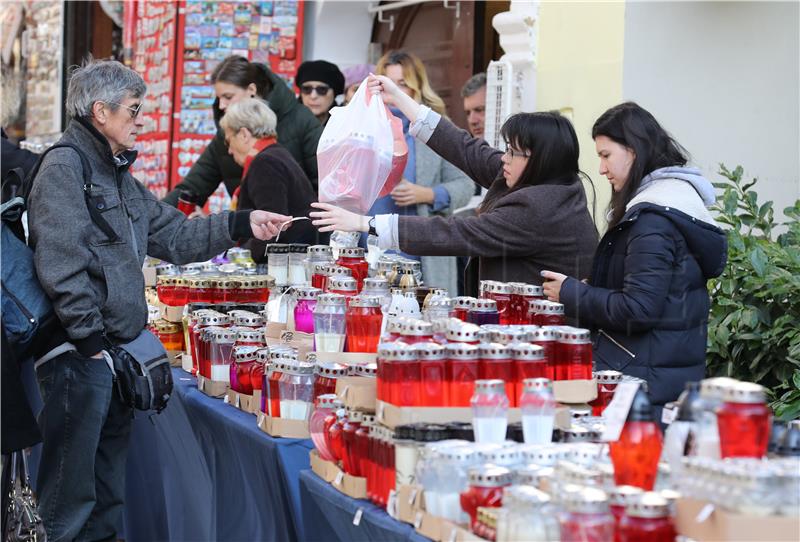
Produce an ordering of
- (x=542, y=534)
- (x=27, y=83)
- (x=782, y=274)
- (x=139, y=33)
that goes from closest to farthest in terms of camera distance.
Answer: (x=542, y=534) < (x=782, y=274) < (x=139, y=33) < (x=27, y=83)

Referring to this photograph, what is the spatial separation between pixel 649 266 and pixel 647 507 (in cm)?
139

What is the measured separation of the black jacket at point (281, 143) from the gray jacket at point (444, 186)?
2.32ft

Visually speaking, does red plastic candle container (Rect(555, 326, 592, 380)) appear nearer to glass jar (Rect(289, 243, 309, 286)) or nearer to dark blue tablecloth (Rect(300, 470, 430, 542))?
dark blue tablecloth (Rect(300, 470, 430, 542))

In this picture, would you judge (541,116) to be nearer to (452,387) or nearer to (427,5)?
(452,387)

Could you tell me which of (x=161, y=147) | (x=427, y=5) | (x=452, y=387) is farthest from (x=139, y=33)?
(x=452, y=387)

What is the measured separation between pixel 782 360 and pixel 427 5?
182 inches

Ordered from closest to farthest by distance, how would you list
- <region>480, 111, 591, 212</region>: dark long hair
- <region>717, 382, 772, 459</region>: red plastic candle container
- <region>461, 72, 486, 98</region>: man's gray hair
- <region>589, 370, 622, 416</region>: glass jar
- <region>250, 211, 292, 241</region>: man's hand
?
<region>717, 382, 772, 459</region>: red plastic candle container
<region>589, 370, 622, 416</region>: glass jar
<region>480, 111, 591, 212</region>: dark long hair
<region>250, 211, 292, 241</region>: man's hand
<region>461, 72, 486, 98</region>: man's gray hair

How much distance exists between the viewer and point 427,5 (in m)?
8.45

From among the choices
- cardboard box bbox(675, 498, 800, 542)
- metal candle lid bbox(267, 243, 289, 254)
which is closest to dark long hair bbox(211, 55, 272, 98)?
metal candle lid bbox(267, 243, 289, 254)

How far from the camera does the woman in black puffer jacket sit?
334 cm

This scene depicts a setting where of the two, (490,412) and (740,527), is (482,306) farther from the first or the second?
(740,527)

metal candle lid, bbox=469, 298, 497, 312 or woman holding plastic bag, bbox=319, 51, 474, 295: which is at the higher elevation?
woman holding plastic bag, bbox=319, 51, 474, 295

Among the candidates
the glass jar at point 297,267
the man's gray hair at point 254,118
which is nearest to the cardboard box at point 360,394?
the glass jar at point 297,267

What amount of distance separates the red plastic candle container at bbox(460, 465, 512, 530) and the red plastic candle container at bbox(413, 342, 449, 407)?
395mm
